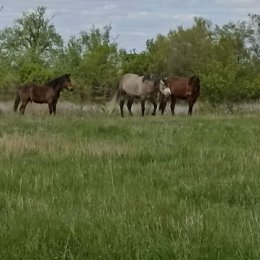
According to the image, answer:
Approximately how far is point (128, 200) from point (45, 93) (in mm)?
20392

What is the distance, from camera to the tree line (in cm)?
3516

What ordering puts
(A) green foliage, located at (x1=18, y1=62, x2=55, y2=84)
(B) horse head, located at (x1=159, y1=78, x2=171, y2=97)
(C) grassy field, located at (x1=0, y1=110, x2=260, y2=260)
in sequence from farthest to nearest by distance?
(A) green foliage, located at (x1=18, y1=62, x2=55, y2=84) < (B) horse head, located at (x1=159, y1=78, x2=171, y2=97) < (C) grassy field, located at (x1=0, y1=110, x2=260, y2=260)

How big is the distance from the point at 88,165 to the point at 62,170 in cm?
55

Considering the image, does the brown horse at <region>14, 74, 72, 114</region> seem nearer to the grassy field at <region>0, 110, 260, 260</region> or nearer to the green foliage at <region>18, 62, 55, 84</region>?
the grassy field at <region>0, 110, 260, 260</region>

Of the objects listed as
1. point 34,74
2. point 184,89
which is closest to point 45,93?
point 184,89

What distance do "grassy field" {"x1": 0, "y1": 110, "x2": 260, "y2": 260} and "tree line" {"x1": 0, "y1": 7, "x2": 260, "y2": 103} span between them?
21707mm

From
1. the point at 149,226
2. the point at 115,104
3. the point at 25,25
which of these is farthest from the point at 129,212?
the point at 25,25

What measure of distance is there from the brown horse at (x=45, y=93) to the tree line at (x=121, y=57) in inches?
290

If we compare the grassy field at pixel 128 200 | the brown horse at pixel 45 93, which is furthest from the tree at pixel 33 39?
the grassy field at pixel 128 200

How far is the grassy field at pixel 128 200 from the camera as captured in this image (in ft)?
16.6

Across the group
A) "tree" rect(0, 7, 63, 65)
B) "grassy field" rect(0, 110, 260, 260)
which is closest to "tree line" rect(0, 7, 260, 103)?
"tree" rect(0, 7, 63, 65)

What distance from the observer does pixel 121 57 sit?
50406 mm

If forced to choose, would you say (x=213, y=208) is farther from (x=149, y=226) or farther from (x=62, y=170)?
(x=62, y=170)

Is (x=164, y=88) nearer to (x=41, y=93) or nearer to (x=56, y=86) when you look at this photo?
(x=56, y=86)
